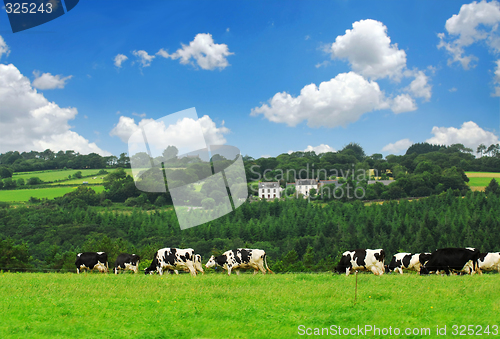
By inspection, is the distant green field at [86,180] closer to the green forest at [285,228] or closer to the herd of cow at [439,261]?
the green forest at [285,228]

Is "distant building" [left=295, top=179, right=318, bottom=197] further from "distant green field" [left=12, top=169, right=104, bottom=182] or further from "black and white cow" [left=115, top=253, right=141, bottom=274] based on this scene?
"black and white cow" [left=115, top=253, right=141, bottom=274]

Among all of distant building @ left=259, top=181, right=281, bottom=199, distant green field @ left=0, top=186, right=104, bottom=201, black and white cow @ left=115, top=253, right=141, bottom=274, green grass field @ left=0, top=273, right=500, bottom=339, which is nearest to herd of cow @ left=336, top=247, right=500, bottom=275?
green grass field @ left=0, top=273, right=500, bottom=339

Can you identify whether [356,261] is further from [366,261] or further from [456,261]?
[456,261]

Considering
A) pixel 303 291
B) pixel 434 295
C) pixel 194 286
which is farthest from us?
pixel 194 286

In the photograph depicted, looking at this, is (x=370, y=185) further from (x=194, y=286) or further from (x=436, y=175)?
(x=194, y=286)

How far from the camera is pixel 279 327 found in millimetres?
10117

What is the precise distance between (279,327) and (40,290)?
33.5 ft

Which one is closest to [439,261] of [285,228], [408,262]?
[408,262]

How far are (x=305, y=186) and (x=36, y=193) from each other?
11811 cm

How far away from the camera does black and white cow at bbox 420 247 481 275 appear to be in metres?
22.1

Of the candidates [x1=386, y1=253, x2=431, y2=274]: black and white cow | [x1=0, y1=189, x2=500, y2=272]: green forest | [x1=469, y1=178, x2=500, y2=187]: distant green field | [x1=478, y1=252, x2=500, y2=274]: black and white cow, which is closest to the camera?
[x1=478, y1=252, x2=500, y2=274]: black and white cow

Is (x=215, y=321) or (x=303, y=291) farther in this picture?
(x=303, y=291)

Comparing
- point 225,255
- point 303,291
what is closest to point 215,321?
point 303,291

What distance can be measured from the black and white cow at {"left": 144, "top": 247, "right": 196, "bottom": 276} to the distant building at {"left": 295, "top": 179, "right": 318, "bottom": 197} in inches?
6222
